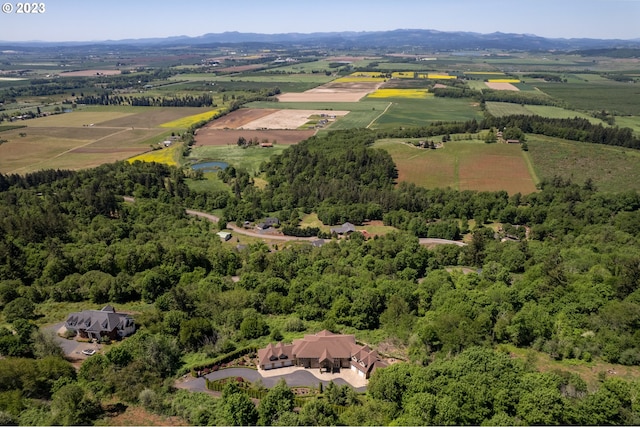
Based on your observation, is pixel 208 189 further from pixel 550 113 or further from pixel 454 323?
pixel 550 113

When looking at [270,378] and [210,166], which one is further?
[210,166]

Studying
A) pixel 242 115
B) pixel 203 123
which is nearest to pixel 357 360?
Answer: pixel 203 123

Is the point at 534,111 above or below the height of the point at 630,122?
above

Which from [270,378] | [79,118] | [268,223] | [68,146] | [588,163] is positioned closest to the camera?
[270,378]

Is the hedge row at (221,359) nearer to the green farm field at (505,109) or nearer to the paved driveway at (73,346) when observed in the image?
the paved driveway at (73,346)

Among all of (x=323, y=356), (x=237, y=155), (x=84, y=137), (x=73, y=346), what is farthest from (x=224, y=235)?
(x=84, y=137)

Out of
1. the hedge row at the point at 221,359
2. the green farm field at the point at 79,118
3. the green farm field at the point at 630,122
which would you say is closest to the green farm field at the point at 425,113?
the green farm field at the point at 630,122

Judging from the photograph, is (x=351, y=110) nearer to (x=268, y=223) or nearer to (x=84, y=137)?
(x=84, y=137)
